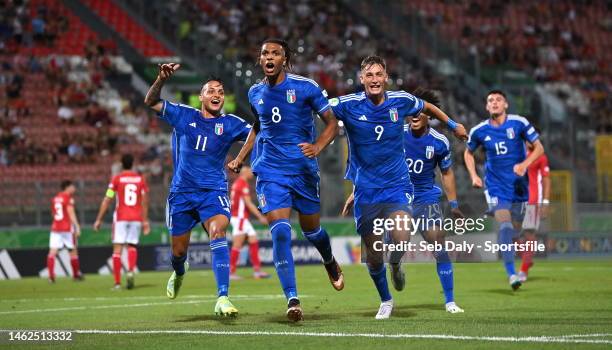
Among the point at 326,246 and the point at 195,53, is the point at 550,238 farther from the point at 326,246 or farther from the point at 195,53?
the point at 195,53

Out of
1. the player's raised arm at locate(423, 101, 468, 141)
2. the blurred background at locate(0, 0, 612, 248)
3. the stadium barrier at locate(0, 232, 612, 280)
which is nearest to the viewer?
the player's raised arm at locate(423, 101, 468, 141)

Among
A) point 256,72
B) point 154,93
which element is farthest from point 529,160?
point 256,72

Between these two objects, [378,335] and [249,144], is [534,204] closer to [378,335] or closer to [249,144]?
[249,144]

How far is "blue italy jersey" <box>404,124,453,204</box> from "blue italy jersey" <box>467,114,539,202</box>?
3882 millimetres

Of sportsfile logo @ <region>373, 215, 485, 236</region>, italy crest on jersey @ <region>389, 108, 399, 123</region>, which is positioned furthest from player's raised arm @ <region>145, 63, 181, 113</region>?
sportsfile logo @ <region>373, 215, 485, 236</region>

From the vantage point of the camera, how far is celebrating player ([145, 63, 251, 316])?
13461 millimetres

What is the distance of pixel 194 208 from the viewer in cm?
1353

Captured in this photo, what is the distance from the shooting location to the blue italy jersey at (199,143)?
1354 centimetres

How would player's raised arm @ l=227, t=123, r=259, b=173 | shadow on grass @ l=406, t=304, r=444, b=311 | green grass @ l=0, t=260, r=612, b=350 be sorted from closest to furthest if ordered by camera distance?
green grass @ l=0, t=260, r=612, b=350 → player's raised arm @ l=227, t=123, r=259, b=173 → shadow on grass @ l=406, t=304, r=444, b=311

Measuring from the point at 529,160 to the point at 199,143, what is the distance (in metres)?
5.76

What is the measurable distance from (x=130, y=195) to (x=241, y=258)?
7907 millimetres

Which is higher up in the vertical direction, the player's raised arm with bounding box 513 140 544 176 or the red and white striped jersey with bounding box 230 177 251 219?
the player's raised arm with bounding box 513 140 544 176

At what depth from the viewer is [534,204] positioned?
20.5m

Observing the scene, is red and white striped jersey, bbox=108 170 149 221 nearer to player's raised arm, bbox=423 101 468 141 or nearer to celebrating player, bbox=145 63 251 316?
celebrating player, bbox=145 63 251 316
